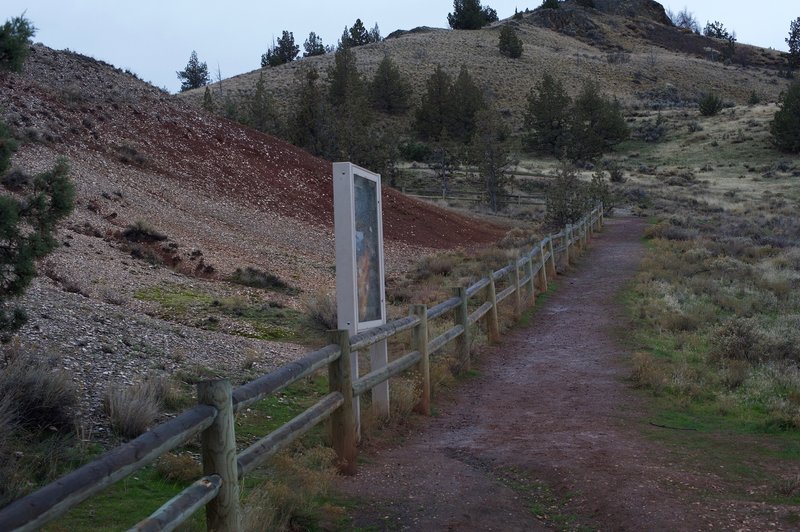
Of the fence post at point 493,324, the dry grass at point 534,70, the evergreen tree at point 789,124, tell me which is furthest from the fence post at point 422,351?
the dry grass at point 534,70

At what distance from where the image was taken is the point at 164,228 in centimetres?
2205

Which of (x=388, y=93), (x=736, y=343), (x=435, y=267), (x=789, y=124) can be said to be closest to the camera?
(x=736, y=343)

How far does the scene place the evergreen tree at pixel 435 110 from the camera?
67.5 metres

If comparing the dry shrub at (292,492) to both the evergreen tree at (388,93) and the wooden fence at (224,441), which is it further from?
the evergreen tree at (388,93)

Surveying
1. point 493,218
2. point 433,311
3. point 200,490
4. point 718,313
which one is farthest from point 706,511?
point 493,218

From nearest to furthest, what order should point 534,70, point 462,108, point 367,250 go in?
point 367,250, point 462,108, point 534,70

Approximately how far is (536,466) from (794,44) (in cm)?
12699

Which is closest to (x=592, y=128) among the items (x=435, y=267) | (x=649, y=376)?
(x=435, y=267)

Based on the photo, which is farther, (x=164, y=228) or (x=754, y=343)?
(x=164, y=228)

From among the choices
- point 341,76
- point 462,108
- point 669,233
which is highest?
point 341,76

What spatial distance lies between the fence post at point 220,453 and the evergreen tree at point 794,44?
12776 cm

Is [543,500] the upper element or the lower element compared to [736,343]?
upper

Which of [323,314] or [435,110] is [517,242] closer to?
[323,314]

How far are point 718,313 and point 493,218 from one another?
87.5 ft
